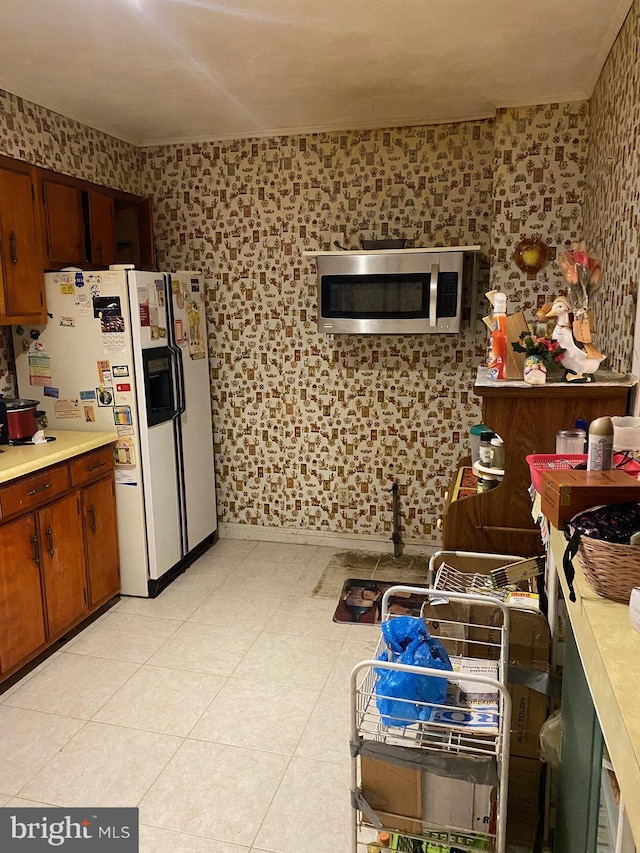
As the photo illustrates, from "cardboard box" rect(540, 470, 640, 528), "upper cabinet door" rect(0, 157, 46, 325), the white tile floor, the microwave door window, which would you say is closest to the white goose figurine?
"cardboard box" rect(540, 470, 640, 528)

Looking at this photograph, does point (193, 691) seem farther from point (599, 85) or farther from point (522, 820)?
point (599, 85)

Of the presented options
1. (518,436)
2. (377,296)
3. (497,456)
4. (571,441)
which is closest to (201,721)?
(497,456)

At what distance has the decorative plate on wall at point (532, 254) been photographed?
3.54 metres

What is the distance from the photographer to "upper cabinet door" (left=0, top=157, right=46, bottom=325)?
10.0ft

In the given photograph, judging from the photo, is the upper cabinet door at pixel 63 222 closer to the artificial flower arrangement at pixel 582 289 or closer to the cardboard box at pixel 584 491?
the artificial flower arrangement at pixel 582 289

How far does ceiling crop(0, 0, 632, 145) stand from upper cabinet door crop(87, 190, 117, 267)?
1.48ft

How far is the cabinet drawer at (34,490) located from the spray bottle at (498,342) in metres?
2.03

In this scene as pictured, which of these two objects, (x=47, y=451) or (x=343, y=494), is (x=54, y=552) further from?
(x=343, y=494)

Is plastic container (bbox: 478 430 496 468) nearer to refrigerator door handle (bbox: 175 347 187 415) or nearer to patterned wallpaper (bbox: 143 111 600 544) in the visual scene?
patterned wallpaper (bbox: 143 111 600 544)

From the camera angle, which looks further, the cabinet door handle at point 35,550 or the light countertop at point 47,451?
the cabinet door handle at point 35,550

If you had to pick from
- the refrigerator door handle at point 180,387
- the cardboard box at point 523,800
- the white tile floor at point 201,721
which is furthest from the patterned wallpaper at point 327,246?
the cardboard box at point 523,800

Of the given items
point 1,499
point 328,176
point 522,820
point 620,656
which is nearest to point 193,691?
point 1,499

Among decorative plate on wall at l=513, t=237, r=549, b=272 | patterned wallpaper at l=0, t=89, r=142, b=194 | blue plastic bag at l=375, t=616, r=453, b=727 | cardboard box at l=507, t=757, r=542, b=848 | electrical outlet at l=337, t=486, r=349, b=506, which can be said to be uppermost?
patterned wallpaper at l=0, t=89, r=142, b=194

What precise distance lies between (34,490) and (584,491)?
2417mm
